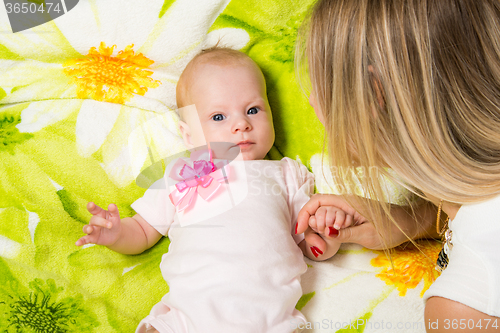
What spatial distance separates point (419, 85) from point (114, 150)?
0.92 m

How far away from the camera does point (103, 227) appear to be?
100 cm

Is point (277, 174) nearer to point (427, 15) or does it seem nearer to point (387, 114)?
point (387, 114)

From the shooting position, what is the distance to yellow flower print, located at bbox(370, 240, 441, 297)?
104 centimetres

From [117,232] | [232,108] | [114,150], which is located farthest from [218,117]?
[117,232]

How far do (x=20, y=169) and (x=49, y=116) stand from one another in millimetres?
206

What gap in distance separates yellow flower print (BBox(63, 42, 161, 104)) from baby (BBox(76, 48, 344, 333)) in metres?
0.18

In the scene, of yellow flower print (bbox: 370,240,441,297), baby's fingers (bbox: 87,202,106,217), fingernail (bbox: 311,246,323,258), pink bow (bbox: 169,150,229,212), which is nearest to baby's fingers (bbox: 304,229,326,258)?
fingernail (bbox: 311,246,323,258)

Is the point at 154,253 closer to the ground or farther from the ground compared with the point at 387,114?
closer to the ground

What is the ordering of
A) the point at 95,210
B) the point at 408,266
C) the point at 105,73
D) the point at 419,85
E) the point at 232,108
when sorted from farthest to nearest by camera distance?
the point at 105,73, the point at 232,108, the point at 408,266, the point at 95,210, the point at 419,85

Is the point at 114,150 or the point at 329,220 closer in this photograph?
the point at 329,220

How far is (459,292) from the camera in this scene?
2.50 feet

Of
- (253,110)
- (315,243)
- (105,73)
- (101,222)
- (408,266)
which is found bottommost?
(408,266)

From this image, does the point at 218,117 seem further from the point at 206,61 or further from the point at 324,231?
the point at 324,231

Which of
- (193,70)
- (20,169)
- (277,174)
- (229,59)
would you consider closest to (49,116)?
(20,169)
